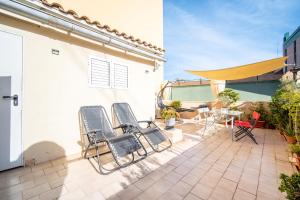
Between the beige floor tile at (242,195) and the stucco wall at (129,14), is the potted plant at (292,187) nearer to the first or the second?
the beige floor tile at (242,195)

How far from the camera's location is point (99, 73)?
502 centimetres

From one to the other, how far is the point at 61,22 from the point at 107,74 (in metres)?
1.96

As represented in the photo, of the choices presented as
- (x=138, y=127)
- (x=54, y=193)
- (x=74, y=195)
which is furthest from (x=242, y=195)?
(x=54, y=193)

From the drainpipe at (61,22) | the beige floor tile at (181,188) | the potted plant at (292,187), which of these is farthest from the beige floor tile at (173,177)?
the drainpipe at (61,22)

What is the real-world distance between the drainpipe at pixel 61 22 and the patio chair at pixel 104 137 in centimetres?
206

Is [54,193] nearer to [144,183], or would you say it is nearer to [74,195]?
[74,195]

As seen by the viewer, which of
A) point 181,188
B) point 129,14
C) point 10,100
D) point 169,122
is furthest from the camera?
point 129,14

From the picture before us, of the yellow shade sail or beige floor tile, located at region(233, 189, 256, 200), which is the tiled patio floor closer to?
beige floor tile, located at region(233, 189, 256, 200)

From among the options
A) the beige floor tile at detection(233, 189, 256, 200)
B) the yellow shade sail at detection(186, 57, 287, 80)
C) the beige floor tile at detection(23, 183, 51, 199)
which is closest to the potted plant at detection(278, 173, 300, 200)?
the beige floor tile at detection(233, 189, 256, 200)

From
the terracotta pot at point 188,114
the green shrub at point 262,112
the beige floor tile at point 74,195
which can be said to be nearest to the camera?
the beige floor tile at point 74,195

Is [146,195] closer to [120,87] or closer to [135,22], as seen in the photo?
[120,87]

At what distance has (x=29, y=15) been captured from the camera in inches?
128

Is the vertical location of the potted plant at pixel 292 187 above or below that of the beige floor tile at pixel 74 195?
above

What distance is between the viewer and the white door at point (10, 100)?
330 cm
